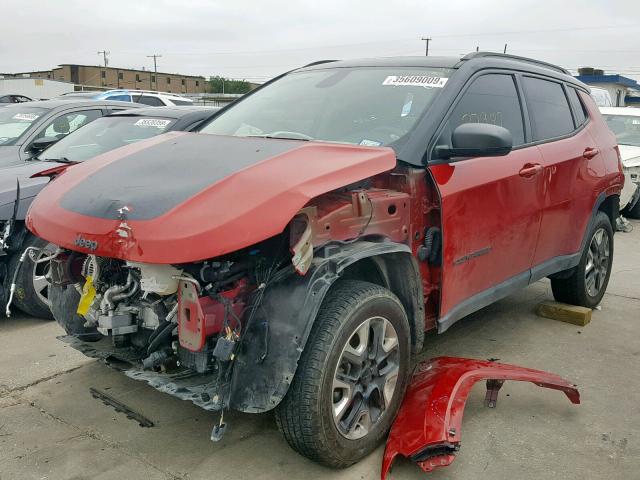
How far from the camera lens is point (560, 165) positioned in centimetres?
428

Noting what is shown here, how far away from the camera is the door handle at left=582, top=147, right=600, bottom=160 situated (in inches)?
182

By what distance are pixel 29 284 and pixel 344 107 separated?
276 centimetres

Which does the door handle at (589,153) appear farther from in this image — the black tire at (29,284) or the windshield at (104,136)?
the black tire at (29,284)

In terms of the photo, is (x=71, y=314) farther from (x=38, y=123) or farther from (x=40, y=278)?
(x=38, y=123)

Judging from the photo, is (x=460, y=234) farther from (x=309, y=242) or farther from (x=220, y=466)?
(x=220, y=466)

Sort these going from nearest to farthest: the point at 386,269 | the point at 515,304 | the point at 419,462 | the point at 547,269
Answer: the point at 419,462
the point at 386,269
the point at 547,269
the point at 515,304

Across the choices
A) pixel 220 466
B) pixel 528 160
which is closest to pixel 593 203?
pixel 528 160

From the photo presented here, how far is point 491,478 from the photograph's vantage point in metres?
2.80

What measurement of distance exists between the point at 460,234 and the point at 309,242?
1118mm

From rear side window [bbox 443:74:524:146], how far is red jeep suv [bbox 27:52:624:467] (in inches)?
0.5

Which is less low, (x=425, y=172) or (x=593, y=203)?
(x=425, y=172)

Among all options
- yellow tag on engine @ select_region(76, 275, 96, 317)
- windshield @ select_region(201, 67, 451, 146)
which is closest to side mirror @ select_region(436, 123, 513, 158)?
windshield @ select_region(201, 67, 451, 146)

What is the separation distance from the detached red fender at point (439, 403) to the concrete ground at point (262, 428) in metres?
0.11

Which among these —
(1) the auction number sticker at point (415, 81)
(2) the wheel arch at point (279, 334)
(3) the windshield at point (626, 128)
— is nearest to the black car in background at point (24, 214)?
(1) the auction number sticker at point (415, 81)
